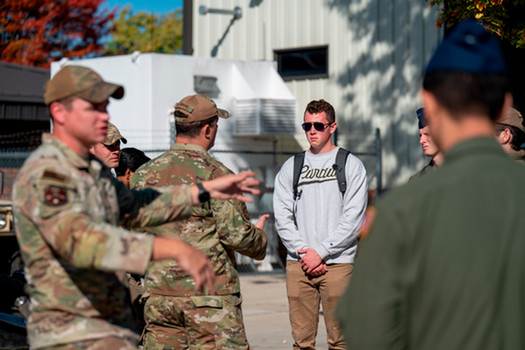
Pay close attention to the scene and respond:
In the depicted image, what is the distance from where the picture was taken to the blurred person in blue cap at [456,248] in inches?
87.0

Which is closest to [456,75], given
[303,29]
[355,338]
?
[355,338]

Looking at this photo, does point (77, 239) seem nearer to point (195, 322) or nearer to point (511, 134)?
point (195, 322)

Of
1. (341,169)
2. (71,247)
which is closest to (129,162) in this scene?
(341,169)

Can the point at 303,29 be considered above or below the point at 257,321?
above

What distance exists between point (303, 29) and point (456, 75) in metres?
16.9

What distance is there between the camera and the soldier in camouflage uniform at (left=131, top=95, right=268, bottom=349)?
5.10m

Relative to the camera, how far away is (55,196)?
10.9ft

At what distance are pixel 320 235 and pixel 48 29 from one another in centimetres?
2367

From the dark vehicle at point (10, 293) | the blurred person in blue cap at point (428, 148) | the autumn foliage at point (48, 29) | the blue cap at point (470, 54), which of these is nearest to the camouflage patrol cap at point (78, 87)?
the blue cap at point (470, 54)

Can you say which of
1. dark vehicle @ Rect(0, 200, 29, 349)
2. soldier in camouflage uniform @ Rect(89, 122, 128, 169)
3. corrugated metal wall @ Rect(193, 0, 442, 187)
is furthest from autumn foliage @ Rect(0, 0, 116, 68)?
soldier in camouflage uniform @ Rect(89, 122, 128, 169)

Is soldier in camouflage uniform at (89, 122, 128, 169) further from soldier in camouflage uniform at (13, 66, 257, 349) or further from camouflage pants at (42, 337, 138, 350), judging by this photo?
camouflage pants at (42, 337, 138, 350)

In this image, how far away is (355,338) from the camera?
7.57ft

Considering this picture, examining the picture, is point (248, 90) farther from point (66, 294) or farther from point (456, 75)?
point (456, 75)

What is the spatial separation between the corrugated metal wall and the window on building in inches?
5.9
